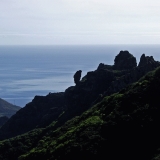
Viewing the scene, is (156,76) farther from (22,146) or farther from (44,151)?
(22,146)

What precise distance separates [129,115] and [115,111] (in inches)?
83.9

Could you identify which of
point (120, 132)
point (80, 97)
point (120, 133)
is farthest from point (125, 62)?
point (120, 133)

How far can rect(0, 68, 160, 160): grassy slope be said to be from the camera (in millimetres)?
A: 28953

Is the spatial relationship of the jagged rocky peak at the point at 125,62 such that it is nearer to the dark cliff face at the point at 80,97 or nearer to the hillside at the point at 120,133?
the dark cliff face at the point at 80,97

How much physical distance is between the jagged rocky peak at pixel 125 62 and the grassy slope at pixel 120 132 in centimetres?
2840

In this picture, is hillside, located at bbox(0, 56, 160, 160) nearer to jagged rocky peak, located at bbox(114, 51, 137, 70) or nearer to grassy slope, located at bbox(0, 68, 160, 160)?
grassy slope, located at bbox(0, 68, 160, 160)

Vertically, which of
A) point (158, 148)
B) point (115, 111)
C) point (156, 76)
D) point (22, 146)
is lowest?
point (22, 146)

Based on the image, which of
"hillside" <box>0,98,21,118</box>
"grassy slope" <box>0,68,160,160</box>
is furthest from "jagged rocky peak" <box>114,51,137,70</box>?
"hillside" <box>0,98,21,118</box>

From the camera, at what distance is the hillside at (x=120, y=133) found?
2889 cm

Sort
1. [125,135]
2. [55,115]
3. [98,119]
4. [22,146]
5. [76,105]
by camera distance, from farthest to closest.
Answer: [55,115]
[76,105]
[22,146]
[98,119]
[125,135]

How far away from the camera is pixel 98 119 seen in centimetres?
3556

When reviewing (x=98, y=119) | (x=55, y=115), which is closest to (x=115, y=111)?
(x=98, y=119)

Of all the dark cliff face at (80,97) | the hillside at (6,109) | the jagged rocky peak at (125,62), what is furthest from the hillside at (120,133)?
the hillside at (6,109)

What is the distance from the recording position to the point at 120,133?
1220 inches
